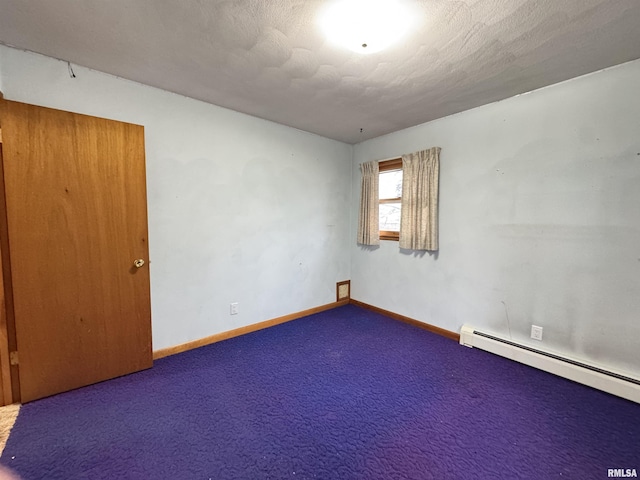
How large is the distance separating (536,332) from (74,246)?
3867 mm

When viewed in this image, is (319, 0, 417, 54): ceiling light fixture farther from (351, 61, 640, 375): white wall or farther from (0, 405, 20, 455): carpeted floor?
(0, 405, 20, 455): carpeted floor

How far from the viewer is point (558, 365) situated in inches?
86.0

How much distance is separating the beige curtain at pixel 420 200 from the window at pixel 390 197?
196 mm

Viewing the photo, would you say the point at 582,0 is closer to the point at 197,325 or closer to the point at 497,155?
the point at 497,155

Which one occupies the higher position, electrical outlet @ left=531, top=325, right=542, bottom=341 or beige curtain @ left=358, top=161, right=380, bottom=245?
beige curtain @ left=358, top=161, right=380, bottom=245

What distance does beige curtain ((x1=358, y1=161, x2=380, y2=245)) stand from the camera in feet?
12.0

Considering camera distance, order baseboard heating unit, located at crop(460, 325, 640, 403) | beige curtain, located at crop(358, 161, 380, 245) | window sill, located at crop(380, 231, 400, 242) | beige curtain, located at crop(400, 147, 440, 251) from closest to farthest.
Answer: baseboard heating unit, located at crop(460, 325, 640, 403) → beige curtain, located at crop(400, 147, 440, 251) → window sill, located at crop(380, 231, 400, 242) → beige curtain, located at crop(358, 161, 380, 245)

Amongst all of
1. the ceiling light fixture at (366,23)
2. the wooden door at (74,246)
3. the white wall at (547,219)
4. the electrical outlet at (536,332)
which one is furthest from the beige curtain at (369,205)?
the wooden door at (74,246)

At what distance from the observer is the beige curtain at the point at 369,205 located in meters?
3.64

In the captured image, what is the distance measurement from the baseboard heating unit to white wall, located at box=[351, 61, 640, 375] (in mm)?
100

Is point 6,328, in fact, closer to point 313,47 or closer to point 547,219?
point 313,47

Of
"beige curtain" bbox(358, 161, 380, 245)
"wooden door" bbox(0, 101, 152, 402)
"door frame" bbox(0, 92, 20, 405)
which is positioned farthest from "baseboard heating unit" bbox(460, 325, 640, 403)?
"door frame" bbox(0, 92, 20, 405)

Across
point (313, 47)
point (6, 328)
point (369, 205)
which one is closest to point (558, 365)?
point (369, 205)

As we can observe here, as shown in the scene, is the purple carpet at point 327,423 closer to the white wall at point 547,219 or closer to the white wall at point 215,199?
the white wall at point 547,219
